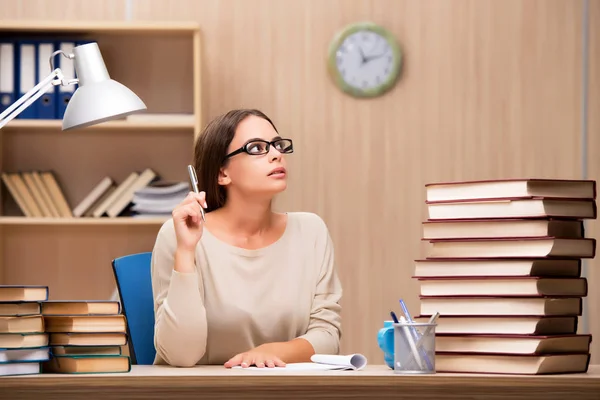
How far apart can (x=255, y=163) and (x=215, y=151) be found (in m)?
0.18

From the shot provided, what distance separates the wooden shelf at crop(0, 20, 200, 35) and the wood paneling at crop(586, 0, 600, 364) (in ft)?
6.43

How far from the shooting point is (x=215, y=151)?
8.16 ft

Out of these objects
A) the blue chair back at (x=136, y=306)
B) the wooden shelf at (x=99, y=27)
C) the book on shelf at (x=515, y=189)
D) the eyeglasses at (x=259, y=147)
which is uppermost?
the wooden shelf at (x=99, y=27)

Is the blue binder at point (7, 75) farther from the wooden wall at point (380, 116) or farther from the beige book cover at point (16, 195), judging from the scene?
the wooden wall at point (380, 116)

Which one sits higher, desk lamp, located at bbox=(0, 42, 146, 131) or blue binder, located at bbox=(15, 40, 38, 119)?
blue binder, located at bbox=(15, 40, 38, 119)

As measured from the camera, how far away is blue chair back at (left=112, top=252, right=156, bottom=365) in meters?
2.53

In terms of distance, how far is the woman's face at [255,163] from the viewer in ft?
7.68

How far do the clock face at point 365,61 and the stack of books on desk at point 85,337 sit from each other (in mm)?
2775

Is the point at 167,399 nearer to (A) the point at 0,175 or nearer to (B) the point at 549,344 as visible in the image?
(B) the point at 549,344

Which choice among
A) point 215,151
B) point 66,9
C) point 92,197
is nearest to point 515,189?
point 215,151

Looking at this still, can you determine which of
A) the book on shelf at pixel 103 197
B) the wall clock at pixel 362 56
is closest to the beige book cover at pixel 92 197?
the book on shelf at pixel 103 197

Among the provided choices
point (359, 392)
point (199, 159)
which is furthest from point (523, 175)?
point (359, 392)

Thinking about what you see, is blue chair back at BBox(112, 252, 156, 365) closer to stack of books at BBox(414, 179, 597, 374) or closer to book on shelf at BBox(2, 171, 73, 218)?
stack of books at BBox(414, 179, 597, 374)

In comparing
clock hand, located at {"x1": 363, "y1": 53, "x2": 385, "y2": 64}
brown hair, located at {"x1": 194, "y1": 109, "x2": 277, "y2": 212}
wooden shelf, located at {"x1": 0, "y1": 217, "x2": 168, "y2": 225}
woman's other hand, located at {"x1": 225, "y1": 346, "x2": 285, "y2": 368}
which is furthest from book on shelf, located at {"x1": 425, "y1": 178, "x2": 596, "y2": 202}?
clock hand, located at {"x1": 363, "y1": 53, "x2": 385, "y2": 64}
